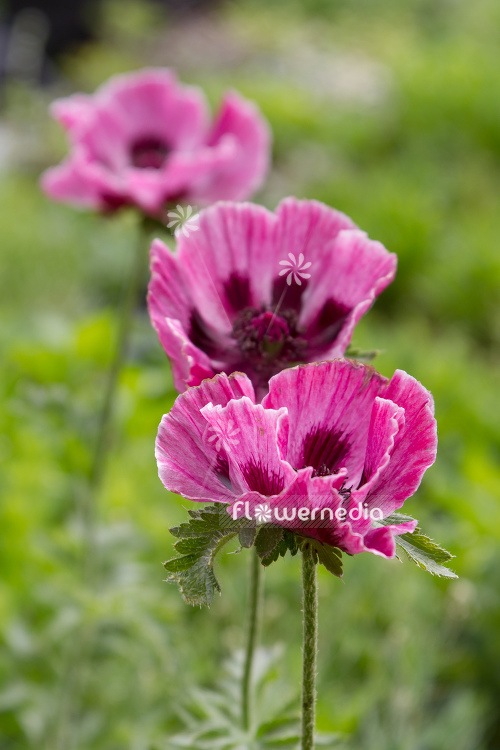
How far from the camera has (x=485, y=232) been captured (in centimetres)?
502

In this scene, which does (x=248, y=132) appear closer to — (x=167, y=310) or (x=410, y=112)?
(x=167, y=310)

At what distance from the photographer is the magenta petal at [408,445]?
65cm

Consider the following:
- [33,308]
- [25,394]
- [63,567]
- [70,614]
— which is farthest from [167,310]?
[33,308]

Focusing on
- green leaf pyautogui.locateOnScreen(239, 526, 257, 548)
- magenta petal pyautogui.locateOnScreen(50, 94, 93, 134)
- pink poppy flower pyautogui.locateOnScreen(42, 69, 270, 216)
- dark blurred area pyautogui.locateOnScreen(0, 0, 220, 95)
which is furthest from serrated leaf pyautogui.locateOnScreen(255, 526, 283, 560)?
dark blurred area pyautogui.locateOnScreen(0, 0, 220, 95)

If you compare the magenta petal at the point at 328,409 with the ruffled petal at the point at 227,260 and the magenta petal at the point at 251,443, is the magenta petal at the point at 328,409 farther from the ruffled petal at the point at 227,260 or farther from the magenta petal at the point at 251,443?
the ruffled petal at the point at 227,260

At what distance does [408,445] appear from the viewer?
0.66m

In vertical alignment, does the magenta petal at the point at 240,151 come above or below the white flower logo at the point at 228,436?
above

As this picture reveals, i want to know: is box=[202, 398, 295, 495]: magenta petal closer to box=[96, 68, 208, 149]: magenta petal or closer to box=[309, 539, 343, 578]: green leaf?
box=[309, 539, 343, 578]: green leaf

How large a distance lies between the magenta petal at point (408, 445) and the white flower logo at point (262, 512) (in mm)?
98

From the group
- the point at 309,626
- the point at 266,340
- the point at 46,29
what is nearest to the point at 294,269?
the point at 266,340

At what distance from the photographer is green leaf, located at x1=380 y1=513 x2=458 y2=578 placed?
0.64 meters

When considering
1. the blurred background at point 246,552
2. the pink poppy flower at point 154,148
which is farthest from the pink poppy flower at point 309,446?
the pink poppy flower at point 154,148

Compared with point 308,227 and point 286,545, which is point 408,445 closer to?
point 286,545

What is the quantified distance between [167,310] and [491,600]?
5.09 feet
